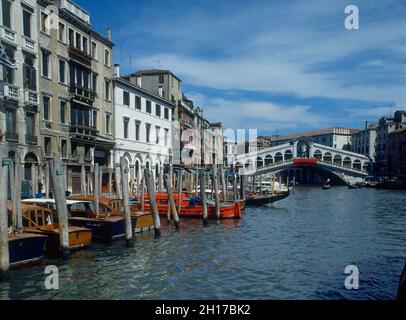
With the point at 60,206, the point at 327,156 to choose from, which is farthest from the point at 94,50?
the point at 327,156

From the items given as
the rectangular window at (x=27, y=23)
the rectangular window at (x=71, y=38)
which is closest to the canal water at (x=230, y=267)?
the rectangular window at (x=27, y=23)

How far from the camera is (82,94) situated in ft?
90.4

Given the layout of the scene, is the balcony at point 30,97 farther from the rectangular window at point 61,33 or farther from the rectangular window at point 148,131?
the rectangular window at point 148,131

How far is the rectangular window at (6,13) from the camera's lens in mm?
20719

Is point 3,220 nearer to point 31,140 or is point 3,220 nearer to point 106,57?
point 31,140

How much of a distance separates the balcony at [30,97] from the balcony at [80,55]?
16.1ft

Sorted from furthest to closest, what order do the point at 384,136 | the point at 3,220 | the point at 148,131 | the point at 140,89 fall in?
the point at 384,136 → the point at 148,131 → the point at 140,89 → the point at 3,220

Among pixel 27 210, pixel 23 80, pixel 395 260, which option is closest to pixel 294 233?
pixel 395 260

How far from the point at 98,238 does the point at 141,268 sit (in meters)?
3.88

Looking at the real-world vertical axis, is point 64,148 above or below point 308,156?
below

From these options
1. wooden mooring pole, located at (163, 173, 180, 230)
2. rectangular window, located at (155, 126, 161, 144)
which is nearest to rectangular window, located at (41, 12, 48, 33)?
wooden mooring pole, located at (163, 173, 180, 230)

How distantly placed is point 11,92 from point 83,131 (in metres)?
7.07

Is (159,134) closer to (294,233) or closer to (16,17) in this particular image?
(16,17)

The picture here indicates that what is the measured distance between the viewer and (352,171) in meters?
69.1
